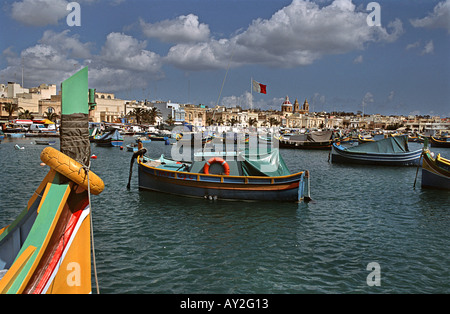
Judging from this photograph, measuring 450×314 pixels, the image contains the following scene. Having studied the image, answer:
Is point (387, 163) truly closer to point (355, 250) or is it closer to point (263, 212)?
point (263, 212)

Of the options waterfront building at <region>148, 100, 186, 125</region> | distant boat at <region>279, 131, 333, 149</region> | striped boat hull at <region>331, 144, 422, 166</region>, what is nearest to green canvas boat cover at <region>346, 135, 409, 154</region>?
striped boat hull at <region>331, 144, 422, 166</region>

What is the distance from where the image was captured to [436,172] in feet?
81.6

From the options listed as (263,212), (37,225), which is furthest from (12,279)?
(263,212)

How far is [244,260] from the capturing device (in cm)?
1220

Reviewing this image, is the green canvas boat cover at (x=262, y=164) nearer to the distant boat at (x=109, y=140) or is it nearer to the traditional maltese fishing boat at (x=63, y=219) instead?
the traditional maltese fishing boat at (x=63, y=219)

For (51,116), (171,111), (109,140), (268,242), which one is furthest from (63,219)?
(171,111)

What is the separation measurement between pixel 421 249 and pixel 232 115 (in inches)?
6560

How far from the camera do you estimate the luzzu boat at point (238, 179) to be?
19547mm

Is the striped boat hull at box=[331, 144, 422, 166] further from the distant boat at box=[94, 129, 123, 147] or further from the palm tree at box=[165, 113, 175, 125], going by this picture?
the palm tree at box=[165, 113, 175, 125]

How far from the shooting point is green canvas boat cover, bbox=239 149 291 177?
1992cm

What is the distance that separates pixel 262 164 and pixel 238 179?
1.61 m

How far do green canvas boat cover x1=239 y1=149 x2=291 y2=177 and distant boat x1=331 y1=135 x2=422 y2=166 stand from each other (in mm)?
23849

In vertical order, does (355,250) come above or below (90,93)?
below

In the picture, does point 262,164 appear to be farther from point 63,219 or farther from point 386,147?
point 386,147
